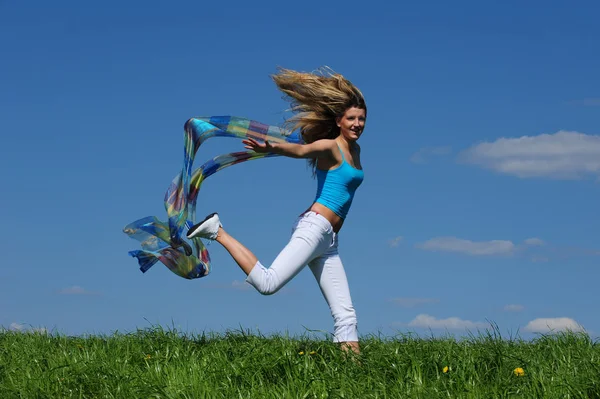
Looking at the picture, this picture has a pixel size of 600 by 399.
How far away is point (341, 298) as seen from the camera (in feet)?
25.6

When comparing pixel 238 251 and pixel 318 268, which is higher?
pixel 238 251

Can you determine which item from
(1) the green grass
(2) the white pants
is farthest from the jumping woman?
(1) the green grass

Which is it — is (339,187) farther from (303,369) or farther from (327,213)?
(303,369)

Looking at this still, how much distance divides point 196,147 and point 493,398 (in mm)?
4672

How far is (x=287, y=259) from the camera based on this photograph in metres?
7.54

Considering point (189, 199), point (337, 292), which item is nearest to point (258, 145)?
point (337, 292)

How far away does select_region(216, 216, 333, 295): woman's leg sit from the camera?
296 inches

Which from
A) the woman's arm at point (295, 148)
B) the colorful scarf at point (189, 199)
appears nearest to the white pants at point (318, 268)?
the woman's arm at point (295, 148)

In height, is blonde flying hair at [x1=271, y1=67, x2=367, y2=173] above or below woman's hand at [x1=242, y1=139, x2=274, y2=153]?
above

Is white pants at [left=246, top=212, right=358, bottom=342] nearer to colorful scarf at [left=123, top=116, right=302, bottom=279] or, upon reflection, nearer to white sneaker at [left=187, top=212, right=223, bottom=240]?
white sneaker at [left=187, top=212, right=223, bottom=240]

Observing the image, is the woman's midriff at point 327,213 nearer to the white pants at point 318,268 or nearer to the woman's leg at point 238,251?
the white pants at point 318,268

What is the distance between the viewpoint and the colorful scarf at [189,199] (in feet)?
29.4

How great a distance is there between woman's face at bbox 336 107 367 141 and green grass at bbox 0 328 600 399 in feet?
6.97

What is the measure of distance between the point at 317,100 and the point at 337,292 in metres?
2.06
